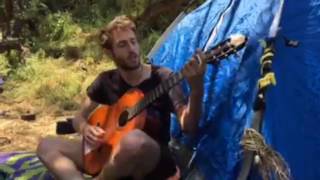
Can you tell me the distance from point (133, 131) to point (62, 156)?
0.54 meters

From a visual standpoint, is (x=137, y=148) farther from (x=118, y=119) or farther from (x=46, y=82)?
(x=46, y=82)

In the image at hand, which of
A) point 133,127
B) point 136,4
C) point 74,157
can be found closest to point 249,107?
point 133,127

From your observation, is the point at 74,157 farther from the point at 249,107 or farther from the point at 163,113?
the point at 249,107

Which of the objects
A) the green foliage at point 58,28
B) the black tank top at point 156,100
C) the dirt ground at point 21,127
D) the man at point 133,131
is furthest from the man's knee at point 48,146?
the green foliage at point 58,28

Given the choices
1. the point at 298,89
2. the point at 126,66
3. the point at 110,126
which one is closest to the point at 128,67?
the point at 126,66

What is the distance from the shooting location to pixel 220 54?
7.83 ft

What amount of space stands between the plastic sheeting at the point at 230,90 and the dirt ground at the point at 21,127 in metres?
2.36

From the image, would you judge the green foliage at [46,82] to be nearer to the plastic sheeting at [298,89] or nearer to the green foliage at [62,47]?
the green foliage at [62,47]

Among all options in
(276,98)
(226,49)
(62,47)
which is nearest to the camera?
(226,49)

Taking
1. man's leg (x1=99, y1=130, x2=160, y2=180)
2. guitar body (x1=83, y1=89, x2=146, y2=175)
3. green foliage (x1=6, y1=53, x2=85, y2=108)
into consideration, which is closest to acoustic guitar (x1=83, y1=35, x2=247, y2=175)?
guitar body (x1=83, y1=89, x2=146, y2=175)

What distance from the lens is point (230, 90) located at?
2793 mm

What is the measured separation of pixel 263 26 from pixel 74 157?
1081mm

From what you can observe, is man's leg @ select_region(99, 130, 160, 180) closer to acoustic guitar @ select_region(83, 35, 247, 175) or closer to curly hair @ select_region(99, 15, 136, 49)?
acoustic guitar @ select_region(83, 35, 247, 175)

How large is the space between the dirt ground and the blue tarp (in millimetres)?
2471
